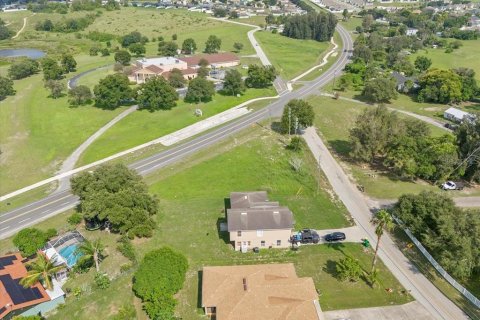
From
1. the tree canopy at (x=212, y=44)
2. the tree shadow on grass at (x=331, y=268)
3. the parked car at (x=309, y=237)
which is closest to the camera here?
the tree shadow on grass at (x=331, y=268)

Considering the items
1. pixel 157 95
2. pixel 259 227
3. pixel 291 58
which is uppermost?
pixel 291 58

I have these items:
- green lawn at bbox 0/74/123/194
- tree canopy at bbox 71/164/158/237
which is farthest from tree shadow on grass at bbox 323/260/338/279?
green lawn at bbox 0/74/123/194

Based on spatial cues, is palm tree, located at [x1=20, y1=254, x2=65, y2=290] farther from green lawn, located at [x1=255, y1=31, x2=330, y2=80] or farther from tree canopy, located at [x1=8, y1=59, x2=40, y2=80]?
tree canopy, located at [x1=8, y1=59, x2=40, y2=80]

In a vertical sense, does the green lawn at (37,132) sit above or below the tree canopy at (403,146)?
below

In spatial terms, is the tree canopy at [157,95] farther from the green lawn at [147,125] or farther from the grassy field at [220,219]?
the grassy field at [220,219]

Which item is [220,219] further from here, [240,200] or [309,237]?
[309,237]

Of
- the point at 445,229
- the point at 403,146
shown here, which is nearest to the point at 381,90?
the point at 403,146

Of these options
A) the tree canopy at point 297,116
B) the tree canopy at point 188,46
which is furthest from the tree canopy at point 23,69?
the tree canopy at point 297,116
